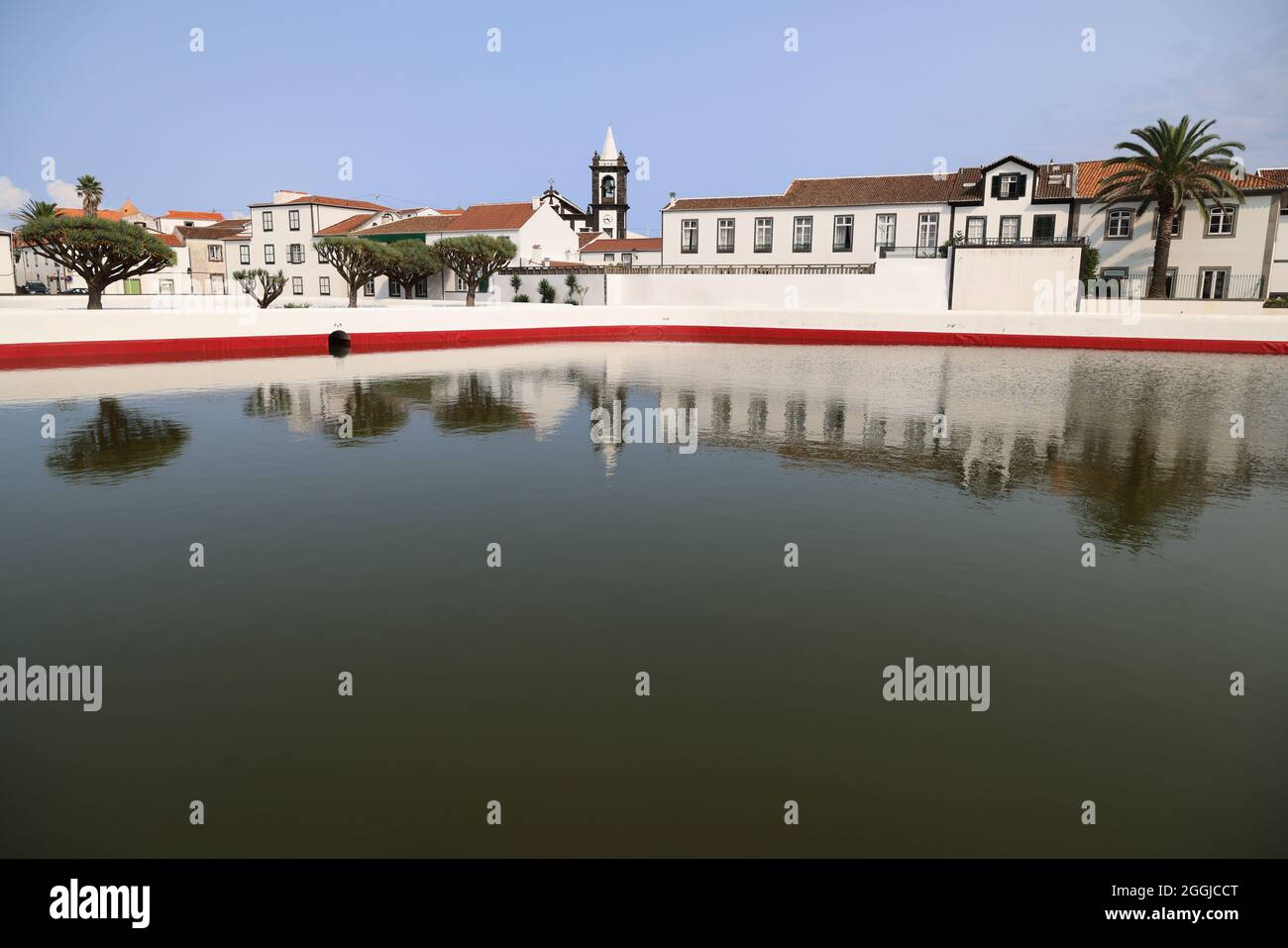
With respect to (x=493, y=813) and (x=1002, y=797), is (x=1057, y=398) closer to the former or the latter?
(x=1002, y=797)

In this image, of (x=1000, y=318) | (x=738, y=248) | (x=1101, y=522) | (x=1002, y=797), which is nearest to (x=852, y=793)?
(x=1002, y=797)

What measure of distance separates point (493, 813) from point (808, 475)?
30.4 feet

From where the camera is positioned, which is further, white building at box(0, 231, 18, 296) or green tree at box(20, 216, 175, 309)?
white building at box(0, 231, 18, 296)

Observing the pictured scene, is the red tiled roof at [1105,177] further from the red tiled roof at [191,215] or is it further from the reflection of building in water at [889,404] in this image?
the red tiled roof at [191,215]

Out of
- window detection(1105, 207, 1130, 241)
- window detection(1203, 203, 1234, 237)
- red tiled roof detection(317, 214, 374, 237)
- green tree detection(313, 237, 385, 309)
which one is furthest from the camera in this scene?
red tiled roof detection(317, 214, 374, 237)

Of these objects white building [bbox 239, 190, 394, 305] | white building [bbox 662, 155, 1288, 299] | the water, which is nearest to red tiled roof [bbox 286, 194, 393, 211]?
→ white building [bbox 239, 190, 394, 305]

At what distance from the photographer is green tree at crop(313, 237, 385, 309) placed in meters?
52.4

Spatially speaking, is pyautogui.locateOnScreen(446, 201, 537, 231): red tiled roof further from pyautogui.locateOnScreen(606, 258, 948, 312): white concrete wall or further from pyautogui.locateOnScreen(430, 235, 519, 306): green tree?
pyautogui.locateOnScreen(606, 258, 948, 312): white concrete wall

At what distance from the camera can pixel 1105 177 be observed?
50.8m

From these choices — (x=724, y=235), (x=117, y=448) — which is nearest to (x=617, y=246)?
(x=724, y=235)

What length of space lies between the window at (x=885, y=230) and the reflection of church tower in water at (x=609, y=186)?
46755 mm

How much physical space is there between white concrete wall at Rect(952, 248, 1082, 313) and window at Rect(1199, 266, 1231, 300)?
9.11m
